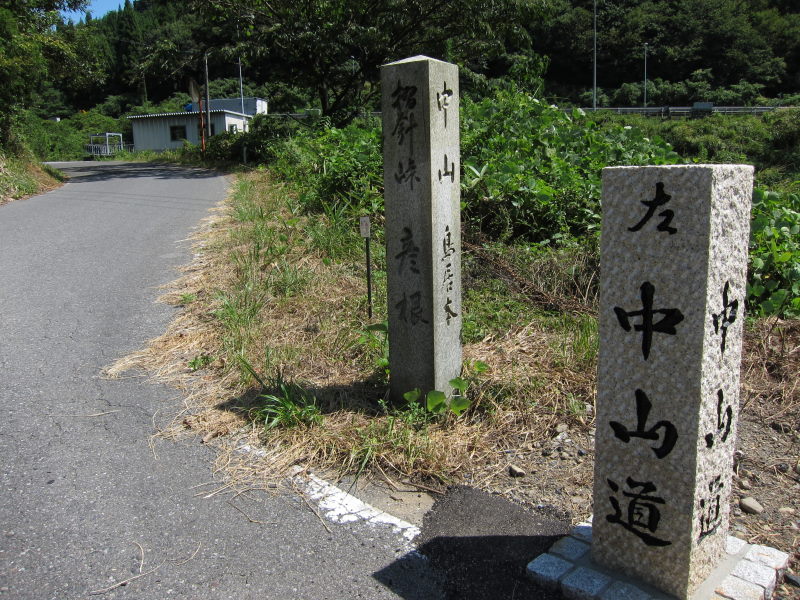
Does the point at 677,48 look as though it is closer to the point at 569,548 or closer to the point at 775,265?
the point at 775,265

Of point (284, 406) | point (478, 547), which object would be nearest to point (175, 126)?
point (284, 406)

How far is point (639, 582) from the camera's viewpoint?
2.22 m

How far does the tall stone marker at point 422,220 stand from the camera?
3262 mm

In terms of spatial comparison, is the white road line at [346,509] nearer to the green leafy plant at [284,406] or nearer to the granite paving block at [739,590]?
the green leafy plant at [284,406]

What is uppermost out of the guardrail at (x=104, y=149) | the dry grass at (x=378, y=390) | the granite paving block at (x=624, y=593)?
the guardrail at (x=104, y=149)

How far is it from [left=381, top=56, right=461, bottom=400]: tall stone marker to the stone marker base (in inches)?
50.2

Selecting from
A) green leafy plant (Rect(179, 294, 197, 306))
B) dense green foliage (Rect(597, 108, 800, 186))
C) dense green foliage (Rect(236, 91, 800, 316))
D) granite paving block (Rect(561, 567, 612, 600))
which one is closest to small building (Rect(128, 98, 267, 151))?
dense green foliage (Rect(597, 108, 800, 186))

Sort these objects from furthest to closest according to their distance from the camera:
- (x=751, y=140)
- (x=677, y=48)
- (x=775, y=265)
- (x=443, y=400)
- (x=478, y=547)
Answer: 1. (x=677, y=48)
2. (x=751, y=140)
3. (x=775, y=265)
4. (x=443, y=400)
5. (x=478, y=547)

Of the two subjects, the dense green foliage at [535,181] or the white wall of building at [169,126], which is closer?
the dense green foliage at [535,181]

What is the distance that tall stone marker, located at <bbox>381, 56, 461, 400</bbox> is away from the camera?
10.7ft

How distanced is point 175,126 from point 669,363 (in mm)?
39214

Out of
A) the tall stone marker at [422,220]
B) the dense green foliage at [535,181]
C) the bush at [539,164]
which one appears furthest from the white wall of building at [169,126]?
the tall stone marker at [422,220]

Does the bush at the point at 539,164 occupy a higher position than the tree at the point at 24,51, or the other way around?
the tree at the point at 24,51

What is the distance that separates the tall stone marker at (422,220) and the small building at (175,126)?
32516mm
